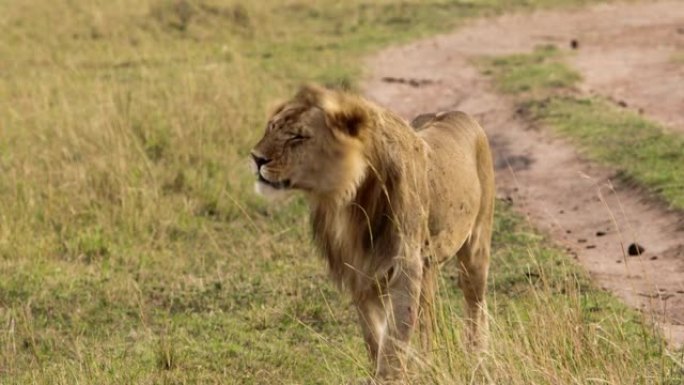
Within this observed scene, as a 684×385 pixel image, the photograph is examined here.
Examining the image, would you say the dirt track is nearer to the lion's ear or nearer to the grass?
the grass

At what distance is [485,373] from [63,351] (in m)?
2.14

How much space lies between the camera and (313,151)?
4.08 m

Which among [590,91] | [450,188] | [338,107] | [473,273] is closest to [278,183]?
[338,107]

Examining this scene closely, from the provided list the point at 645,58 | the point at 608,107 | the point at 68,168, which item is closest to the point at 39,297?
the point at 68,168

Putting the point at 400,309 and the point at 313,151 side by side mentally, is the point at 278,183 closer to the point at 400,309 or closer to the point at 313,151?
the point at 313,151

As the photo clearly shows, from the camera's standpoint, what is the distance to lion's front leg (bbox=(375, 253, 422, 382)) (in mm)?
4270

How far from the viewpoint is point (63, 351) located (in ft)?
17.7

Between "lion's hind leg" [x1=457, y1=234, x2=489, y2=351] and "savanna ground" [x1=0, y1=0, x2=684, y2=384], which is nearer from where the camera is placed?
"savanna ground" [x1=0, y1=0, x2=684, y2=384]

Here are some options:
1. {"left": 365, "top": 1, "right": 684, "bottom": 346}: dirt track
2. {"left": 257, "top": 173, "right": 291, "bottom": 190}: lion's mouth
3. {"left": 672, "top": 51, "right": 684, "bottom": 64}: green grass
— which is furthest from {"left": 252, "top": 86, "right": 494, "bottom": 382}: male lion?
{"left": 672, "top": 51, "right": 684, "bottom": 64}: green grass

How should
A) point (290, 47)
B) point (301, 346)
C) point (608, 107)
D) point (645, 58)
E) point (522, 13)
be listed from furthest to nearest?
point (522, 13), point (290, 47), point (645, 58), point (608, 107), point (301, 346)

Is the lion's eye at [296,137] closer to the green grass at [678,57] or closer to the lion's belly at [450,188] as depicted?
the lion's belly at [450,188]

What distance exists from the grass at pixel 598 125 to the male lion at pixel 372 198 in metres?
2.96

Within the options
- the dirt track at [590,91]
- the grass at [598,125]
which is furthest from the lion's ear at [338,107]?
the grass at [598,125]

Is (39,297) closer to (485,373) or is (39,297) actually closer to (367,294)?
(367,294)
